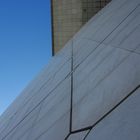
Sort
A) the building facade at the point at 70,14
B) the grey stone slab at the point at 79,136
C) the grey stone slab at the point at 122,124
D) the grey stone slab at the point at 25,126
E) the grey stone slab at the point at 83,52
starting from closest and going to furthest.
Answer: the grey stone slab at the point at 122,124 → the grey stone slab at the point at 79,136 → the grey stone slab at the point at 25,126 → the grey stone slab at the point at 83,52 → the building facade at the point at 70,14

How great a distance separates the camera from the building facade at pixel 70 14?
60.1 ft

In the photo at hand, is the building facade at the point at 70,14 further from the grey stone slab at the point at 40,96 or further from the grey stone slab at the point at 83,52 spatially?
the grey stone slab at the point at 40,96

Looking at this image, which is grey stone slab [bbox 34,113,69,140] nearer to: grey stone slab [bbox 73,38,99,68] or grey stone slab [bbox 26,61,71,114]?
grey stone slab [bbox 26,61,71,114]

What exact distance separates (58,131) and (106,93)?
0.65 m

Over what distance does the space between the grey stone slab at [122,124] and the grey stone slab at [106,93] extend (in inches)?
9.9

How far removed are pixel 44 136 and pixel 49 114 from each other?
0.81m

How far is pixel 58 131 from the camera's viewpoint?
338 cm

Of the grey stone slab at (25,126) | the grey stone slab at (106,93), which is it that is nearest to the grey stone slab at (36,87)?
the grey stone slab at (25,126)

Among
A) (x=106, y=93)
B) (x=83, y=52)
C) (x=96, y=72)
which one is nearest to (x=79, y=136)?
(x=106, y=93)

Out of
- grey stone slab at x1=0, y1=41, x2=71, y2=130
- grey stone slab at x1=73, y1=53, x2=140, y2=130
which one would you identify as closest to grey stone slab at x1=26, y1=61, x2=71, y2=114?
grey stone slab at x1=0, y1=41, x2=71, y2=130

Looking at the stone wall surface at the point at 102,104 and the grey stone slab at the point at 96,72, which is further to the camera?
the grey stone slab at the point at 96,72

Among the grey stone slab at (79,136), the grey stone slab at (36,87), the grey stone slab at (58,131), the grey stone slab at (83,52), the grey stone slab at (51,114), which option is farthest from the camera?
the grey stone slab at (36,87)

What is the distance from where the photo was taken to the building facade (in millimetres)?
18328

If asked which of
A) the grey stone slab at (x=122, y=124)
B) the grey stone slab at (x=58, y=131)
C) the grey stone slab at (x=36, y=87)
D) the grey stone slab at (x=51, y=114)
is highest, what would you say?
the grey stone slab at (x=122, y=124)
